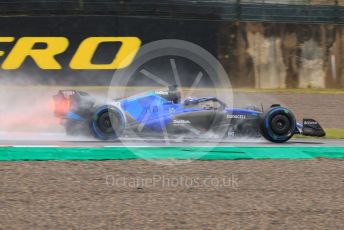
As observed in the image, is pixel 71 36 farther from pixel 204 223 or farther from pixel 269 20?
pixel 204 223

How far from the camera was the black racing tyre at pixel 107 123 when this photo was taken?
1012 centimetres

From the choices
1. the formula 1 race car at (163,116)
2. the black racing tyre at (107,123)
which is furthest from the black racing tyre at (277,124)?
the black racing tyre at (107,123)

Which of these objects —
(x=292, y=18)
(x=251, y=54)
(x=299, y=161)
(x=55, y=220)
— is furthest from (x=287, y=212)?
(x=292, y=18)

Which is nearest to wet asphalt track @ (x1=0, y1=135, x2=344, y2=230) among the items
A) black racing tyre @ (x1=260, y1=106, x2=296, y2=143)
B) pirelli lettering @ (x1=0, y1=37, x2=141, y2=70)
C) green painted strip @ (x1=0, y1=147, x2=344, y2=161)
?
green painted strip @ (x1=0, y1=147, x2=344, y2=161)

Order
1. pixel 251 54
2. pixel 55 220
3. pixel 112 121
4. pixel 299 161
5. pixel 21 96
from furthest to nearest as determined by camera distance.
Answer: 1. pixel 251 54
2. pixel 21 96
3. pixel 112 121
4. pixel 299 161
5. pixel 55 220

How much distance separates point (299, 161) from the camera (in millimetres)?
8789

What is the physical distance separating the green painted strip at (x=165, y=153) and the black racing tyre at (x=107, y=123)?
0.77 m

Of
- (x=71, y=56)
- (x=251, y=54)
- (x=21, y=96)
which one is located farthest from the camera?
(x=251, y=54)

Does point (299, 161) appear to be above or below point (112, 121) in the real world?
below

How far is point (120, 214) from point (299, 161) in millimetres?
3959

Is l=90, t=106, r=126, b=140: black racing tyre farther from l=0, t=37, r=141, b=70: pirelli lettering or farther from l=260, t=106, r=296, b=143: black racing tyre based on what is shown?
l=0, t=37, r=141, b=70: pirelli lettering

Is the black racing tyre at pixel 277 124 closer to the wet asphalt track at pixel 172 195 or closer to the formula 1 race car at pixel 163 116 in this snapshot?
the formula 1 race car at pixel 163 116

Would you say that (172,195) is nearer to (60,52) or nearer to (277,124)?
(277,124)

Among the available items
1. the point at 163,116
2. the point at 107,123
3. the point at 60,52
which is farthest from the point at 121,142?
the point at 60,52
